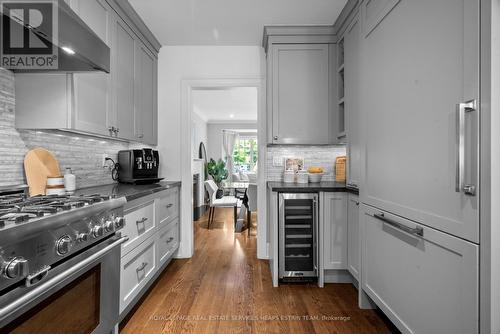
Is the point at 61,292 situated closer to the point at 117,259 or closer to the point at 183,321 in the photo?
the point at 117,259

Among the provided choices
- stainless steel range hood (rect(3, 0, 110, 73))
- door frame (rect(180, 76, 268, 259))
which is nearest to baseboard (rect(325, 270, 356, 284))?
door frame (rect(180, 76, 268, 259))

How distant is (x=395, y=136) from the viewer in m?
1.59

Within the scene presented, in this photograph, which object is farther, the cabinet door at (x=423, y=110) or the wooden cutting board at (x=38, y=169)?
the wooden cutting board at (x=38, y=169)

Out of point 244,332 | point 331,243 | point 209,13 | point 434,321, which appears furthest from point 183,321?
point 209,13

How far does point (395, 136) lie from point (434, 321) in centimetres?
92

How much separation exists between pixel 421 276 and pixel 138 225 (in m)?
1.76

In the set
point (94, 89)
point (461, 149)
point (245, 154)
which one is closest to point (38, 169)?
point (94, 89)

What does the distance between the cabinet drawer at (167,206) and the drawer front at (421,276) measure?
1.69 meters

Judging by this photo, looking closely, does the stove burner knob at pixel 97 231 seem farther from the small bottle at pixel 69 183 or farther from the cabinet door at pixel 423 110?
the cabinet door at pixel 423 110

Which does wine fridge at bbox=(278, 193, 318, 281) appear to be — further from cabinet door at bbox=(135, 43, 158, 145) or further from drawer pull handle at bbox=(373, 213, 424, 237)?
cabinet door at bbox=(135, 43, 158, 145)

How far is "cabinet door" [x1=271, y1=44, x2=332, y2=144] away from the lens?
2.86 m

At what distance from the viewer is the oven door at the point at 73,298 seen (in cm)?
95

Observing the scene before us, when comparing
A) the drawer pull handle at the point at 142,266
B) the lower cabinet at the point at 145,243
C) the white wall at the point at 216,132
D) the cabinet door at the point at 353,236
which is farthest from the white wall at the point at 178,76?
the white wall at the point at 216,132

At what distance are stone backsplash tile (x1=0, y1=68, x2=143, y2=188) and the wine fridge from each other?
5.42 ft
